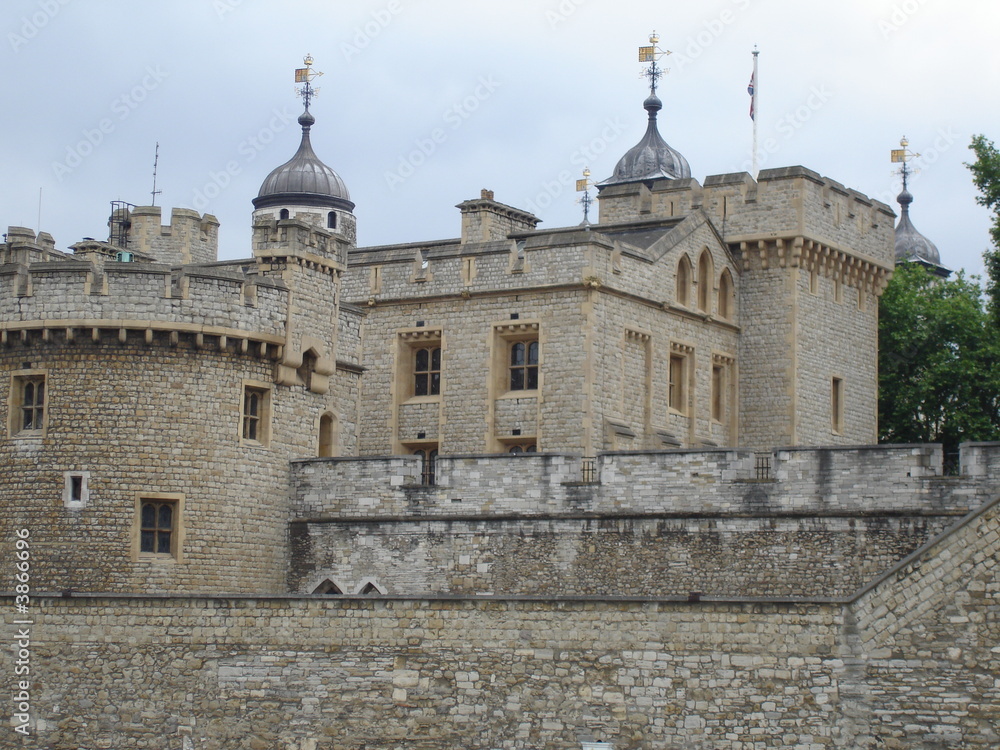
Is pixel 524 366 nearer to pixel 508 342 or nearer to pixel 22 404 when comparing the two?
pixel 508 342

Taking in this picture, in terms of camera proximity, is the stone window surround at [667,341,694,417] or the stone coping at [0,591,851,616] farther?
the stone window surround at [667,341,694,417]

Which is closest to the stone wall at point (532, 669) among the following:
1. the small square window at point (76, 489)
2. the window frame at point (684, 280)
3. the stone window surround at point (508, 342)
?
the small square window at point (76, 489)

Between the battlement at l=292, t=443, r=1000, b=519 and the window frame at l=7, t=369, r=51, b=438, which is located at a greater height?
the window frame at l=7, t=369, r=51, b=438

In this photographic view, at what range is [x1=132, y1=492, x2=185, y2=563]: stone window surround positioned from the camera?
102 feet

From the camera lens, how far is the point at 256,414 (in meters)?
32.8

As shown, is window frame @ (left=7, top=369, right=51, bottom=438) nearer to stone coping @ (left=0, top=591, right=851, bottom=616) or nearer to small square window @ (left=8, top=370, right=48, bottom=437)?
small square window @ (left=8, top=370, right=48, bottom=437)

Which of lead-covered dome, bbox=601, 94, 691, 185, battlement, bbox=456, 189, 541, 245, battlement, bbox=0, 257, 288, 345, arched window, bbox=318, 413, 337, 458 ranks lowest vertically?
arched window, bbox=318, 413, 337, 458

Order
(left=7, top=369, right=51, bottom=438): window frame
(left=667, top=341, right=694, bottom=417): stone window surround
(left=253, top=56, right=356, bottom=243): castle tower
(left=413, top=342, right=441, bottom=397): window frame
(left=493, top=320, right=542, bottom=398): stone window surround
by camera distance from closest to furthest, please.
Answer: (left=7, top=369, right=51, bottom=438): window frame, (left=493, top=320, right=542, bottom=398): stone window surround, (left=413, top=342, right=441, bottom=397): window frame, (left=667, top=341, right=694, bottom=417): stone window surround, (left=253, top=56, right=356, bottom=243): castle tower

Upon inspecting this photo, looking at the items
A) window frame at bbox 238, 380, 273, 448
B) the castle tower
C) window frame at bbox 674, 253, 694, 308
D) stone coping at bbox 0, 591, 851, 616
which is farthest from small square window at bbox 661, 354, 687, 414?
the castle tower

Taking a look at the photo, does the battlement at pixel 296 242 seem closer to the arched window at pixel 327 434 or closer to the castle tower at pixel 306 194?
the arched window at pixel 327 434

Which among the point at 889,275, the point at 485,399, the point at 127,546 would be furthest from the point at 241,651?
the point at 889,275

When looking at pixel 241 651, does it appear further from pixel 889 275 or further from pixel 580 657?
pixel 889 275

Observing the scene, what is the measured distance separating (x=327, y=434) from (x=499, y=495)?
4133mm

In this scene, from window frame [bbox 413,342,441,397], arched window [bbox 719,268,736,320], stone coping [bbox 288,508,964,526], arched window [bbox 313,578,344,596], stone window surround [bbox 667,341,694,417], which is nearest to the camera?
stone coping [bbox 288,508,964,526]
